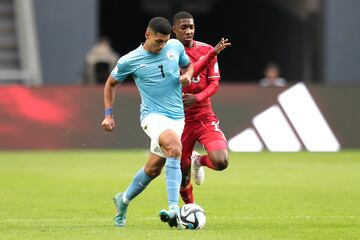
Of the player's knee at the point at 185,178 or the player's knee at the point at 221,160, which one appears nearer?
the player's knee at the point at 221,160

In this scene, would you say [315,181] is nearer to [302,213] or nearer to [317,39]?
[302,213]

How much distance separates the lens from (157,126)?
10.7 metres

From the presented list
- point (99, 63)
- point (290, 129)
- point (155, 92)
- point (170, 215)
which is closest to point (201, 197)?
point (155, 92)

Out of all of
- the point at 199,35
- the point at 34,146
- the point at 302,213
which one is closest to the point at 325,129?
the point at 34,146

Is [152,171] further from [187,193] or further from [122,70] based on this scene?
[187,193]

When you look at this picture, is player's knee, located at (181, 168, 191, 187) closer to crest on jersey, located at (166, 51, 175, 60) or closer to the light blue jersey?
the light blue jersey

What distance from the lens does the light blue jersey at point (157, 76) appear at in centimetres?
1081

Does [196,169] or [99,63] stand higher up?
[196,169]

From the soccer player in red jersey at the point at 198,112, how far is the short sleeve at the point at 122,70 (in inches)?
33.3

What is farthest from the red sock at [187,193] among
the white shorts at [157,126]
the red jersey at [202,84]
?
the white shorts at [157,126]

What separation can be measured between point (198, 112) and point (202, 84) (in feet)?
1.16

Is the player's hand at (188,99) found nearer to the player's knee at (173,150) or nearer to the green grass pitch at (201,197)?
the player's knee at (173,150)

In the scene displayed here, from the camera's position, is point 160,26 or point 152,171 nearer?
point 160,26

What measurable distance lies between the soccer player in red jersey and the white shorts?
74 cm
